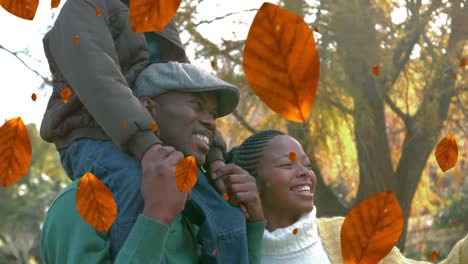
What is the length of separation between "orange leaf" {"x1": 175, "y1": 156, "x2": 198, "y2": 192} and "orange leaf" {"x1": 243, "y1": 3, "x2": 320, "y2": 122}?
34 cm

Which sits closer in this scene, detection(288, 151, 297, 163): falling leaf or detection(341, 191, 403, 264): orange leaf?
detection(341, 191, 403, 264): orange leaf

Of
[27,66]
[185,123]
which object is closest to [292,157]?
[185,123]

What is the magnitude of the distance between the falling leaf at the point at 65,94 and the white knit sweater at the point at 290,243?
0.91 metres

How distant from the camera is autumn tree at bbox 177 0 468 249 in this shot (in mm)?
6305

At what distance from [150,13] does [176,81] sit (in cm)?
26

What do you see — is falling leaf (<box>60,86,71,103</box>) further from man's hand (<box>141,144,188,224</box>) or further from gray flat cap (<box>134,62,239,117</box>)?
man's hand (<box>141,144,188,224</box>)

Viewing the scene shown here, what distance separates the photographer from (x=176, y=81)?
97.7 inches

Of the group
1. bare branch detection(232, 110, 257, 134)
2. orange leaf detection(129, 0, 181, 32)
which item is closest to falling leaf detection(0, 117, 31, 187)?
orange leaf detection(129, 0, 181, 32)

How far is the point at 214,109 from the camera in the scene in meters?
2.60

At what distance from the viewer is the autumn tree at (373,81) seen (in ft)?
20.7

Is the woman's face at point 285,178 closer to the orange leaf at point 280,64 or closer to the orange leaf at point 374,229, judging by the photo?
the orange leaf at point 374,229

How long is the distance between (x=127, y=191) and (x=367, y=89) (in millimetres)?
4674

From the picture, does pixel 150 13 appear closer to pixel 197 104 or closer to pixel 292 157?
pixel 197 104

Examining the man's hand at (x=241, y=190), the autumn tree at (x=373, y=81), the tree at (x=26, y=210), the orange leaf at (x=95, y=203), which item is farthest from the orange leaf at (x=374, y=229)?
the tree at (x=26, y=210)
